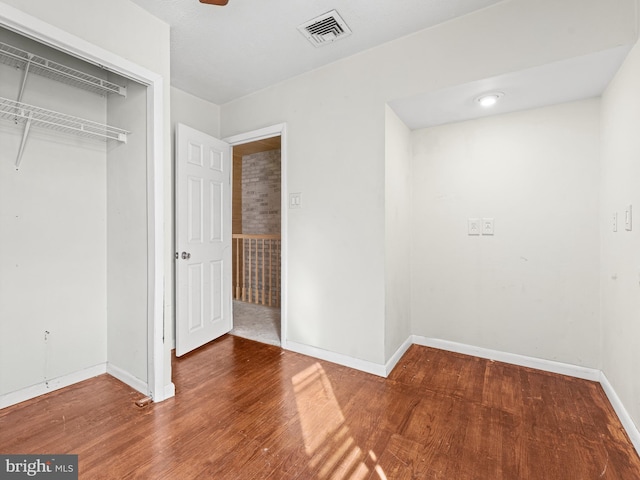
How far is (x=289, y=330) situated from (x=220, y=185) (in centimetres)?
163

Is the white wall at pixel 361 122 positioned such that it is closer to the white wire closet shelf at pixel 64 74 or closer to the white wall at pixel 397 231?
the white wall at pixel 397 231

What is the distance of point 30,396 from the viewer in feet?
6.61

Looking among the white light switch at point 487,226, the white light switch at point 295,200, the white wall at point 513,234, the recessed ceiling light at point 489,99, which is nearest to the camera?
the recessed ceiling light at point 489,99

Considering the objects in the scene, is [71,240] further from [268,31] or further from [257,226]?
[257,226]

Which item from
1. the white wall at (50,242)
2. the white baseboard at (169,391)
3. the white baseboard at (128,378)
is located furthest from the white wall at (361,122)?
the white wall at (50,242)

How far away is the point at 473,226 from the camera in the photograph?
8.90ft

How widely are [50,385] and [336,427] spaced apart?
1.99 metres

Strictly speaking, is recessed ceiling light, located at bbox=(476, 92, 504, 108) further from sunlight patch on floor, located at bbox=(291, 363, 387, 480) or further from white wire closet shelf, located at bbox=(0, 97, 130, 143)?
white wire closet shelf, located at bbox=(0, 97, 130, 143)

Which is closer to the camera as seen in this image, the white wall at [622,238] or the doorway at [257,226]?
the white wall at [622,238]

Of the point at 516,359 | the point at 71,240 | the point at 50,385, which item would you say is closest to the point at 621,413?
the point at 516,359

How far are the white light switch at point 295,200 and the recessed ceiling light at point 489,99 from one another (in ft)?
5.26

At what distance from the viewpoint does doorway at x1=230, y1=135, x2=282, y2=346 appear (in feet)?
15.4

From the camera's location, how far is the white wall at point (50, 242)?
1952 mm

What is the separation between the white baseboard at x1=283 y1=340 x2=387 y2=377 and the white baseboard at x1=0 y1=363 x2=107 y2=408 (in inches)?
59.8
